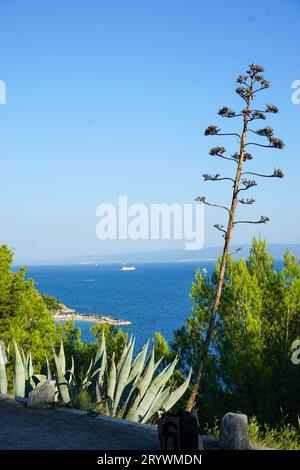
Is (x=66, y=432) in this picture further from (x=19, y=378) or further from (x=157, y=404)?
(x=157, y=404)

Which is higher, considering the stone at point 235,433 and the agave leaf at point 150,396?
the stone at point 235,433

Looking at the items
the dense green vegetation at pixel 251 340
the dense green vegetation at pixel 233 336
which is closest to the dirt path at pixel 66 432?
the dense green vegetation at pixel 233 336

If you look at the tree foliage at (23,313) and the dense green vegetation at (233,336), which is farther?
the tree foliage at (23,313)

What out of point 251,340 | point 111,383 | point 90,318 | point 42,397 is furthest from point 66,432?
point 90,318

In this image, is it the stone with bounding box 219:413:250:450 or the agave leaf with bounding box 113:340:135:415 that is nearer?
the stone with bounding box 219:413:250:450

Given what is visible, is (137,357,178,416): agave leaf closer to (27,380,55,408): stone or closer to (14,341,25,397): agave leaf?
(27,380,55,408): stone

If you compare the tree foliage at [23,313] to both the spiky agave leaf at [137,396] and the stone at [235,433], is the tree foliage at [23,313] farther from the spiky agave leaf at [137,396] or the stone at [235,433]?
the stone at [235,433]

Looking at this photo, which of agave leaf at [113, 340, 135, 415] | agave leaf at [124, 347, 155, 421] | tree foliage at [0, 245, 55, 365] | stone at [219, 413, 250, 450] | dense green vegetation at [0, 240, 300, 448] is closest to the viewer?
stone at [219, 413, 250, 450]

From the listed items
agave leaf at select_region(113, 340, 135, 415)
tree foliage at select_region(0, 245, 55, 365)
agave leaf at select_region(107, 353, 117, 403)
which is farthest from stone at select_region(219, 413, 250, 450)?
tree foliage at select_region(0, 245, 55, 365)

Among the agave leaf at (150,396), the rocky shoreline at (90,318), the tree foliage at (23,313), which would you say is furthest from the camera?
the rocky shoreline at (90,318)

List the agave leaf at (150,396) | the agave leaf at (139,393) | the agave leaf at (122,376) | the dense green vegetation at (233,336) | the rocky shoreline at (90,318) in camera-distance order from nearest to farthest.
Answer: the agave leaf at (139,393) → the agave leaf at (150,396) → the agave leaf at (122,376) → the dense green vegetation at (233,336) → the rocky shoreline at (90,318)
